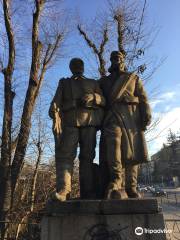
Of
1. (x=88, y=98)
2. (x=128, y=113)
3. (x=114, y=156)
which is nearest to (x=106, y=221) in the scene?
(x=114, y=156)

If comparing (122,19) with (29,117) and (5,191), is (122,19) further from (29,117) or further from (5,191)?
(5,191)

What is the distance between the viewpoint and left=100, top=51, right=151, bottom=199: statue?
467 centimetres

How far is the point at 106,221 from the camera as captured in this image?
4125 mm

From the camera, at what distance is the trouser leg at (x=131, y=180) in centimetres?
466

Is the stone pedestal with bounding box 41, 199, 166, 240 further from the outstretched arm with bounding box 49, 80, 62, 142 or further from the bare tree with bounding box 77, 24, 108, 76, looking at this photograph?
the bare tree with bounding box 77, 24, 108, 76

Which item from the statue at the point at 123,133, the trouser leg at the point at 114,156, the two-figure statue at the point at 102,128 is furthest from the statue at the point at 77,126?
the trouser leg at the point at 114,156

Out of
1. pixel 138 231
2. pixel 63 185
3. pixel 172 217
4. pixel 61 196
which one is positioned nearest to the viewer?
pixel 138 231

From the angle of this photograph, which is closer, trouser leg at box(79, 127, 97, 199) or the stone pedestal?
the stone pedestal

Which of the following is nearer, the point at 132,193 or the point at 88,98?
the point at 132,193

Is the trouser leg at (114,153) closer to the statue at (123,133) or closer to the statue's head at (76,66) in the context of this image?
the statue at (123,133)

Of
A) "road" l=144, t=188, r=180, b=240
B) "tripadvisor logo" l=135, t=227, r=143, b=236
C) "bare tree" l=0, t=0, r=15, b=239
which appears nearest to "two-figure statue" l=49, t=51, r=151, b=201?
"tripadvisor logo" l=135, t=227, r=143, b=236

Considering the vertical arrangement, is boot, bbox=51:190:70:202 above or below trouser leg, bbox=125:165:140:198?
below

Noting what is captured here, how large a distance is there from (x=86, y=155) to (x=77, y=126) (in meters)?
0.47

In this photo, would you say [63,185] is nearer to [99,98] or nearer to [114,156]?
[114,156]
